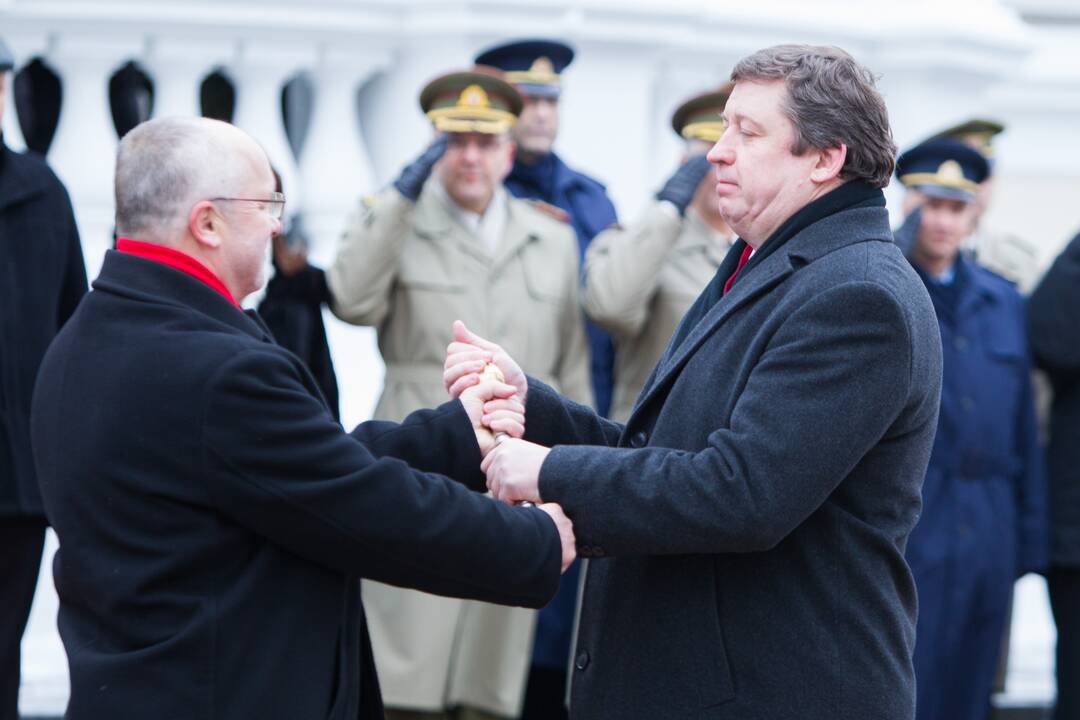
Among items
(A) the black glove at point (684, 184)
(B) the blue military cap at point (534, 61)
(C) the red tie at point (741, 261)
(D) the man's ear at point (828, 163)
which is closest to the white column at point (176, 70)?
(B) the blue military cap at point (534, 61)

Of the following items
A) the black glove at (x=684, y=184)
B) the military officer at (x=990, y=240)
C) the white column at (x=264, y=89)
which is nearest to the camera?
the black glove at (x=684, y=184)

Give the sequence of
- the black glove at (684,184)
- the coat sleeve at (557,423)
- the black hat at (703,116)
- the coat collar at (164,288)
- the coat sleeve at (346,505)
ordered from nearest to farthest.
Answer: the coat sleeve at (346,505)
the coat collar at (164,288)
the coat sleeve at (557,423)
the black glove at (684,184)
the black hat at (703,116)

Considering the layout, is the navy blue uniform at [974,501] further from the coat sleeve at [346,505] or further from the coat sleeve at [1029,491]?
the coat sleeve at [346,505]

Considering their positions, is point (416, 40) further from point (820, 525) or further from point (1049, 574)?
point (820, 525)

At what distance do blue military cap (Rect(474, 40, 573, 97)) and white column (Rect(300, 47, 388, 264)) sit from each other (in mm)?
372

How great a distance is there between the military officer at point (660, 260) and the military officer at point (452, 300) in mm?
148

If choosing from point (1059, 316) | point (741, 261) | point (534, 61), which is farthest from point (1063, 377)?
point (741, 261)

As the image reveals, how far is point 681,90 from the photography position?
20.2 feet

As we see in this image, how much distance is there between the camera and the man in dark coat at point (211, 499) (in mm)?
2781

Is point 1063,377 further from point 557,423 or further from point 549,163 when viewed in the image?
point 557,423

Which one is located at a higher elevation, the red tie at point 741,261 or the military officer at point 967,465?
the red tie at point 741,261

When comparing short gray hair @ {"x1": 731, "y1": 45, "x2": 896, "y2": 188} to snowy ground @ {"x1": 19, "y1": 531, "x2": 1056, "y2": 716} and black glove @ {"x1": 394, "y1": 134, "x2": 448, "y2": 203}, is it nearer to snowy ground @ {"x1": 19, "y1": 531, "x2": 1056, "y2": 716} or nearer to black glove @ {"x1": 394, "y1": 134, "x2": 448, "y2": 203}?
black glove @ {"x1": 394, "y1": 134, "x2": 448, "y2": 203}

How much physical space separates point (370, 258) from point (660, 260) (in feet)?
2.62

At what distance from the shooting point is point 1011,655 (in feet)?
21.7
